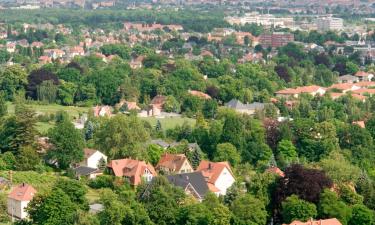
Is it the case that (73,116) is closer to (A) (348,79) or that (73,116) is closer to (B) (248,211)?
Result: (B) (248,211)

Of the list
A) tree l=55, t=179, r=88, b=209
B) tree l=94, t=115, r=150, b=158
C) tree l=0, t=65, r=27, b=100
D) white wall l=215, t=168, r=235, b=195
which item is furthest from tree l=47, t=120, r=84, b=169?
tree l=0, t=65, r=27, b=100

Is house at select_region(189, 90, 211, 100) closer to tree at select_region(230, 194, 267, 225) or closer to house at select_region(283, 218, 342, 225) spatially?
tree at select_region(230, 194, 267, 225)

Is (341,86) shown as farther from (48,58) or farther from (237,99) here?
(48,58)

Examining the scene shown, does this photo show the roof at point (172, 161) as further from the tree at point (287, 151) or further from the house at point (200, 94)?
the house at point (200, 94)

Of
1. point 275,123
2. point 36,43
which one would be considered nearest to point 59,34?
point 36,43

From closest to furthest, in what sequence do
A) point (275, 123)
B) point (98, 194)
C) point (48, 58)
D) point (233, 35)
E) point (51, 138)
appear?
point (98, 194)
point (51, 138)
point (275, 123)
point (48, 58)
point (233, 35)

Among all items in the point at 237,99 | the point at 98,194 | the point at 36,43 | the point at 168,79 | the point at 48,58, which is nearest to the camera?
the point at 98,194

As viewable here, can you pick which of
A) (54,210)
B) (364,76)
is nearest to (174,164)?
(54,210)
